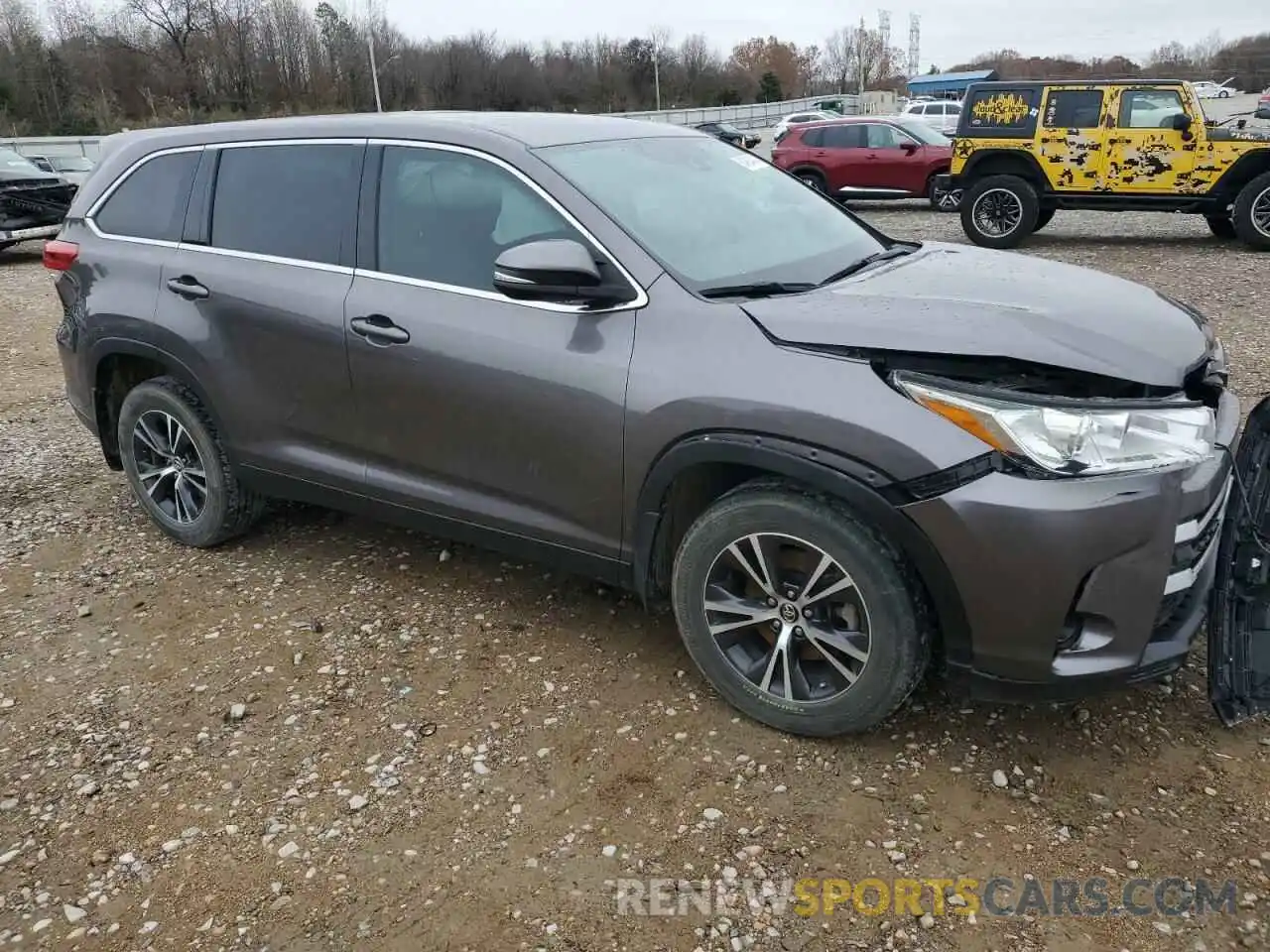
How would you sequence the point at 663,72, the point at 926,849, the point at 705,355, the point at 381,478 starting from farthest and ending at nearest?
1. the point at 663,72
2. the point at 381,478
3. the point at 705,355
4. the point at 926,849

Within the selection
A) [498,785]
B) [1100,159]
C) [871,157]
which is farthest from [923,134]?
[498,785]

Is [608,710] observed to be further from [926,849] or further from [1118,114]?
[1118,114]

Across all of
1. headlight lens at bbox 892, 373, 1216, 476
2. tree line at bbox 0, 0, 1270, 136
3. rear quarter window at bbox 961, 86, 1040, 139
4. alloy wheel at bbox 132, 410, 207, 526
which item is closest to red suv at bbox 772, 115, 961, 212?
rear quarter window at bbox 961, 86, 1040, 139

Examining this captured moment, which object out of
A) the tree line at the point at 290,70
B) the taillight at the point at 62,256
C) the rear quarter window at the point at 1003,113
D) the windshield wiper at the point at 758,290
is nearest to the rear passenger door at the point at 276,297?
the taillight at the point at 62,256

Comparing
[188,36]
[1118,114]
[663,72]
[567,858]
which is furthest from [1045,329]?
[663,72]

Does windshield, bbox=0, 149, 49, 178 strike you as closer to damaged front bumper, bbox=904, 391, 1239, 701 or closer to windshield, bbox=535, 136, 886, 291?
windshield, bbox=535, 136, 886, 291

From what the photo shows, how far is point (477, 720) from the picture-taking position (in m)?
3.04

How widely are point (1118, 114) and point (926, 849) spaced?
1122 centimetres

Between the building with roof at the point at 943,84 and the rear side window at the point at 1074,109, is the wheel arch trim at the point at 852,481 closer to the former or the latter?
the rear side window at the point at 1074,109

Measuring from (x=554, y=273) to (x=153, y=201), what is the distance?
228 centimetres

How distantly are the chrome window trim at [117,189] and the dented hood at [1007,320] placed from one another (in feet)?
8.63

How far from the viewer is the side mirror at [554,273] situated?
9.16 feet

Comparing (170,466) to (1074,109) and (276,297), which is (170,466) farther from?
(1074,109)

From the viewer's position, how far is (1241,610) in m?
2.63
